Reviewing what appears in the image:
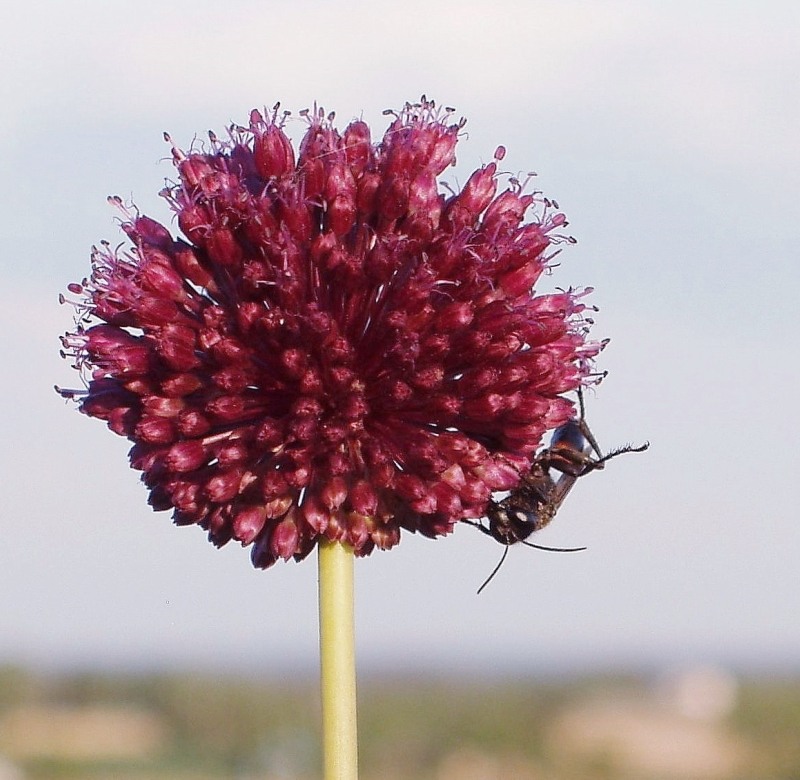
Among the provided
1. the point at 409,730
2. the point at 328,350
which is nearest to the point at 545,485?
the point at 328,350

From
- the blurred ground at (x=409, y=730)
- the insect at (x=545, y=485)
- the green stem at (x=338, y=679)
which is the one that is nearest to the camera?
the green stem at (x=338, y=679)

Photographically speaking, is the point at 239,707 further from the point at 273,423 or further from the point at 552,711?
the point at 273,423

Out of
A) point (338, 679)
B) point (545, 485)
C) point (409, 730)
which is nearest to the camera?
point (338, 679)

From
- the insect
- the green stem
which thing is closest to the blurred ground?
the insect

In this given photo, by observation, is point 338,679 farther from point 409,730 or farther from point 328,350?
point 409,730

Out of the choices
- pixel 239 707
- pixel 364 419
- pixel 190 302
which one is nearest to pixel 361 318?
pixel 364 419

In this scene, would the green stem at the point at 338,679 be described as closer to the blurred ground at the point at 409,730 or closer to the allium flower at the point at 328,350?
the allium flower at the point at 328,350

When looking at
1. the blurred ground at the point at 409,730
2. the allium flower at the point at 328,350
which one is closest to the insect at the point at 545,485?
the allium flower at the point at 328,350
